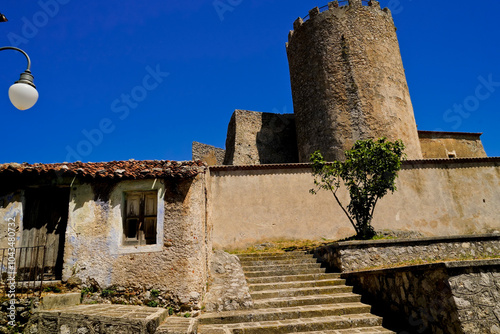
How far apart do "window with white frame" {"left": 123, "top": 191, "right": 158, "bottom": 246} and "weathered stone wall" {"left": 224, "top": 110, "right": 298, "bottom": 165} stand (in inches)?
459

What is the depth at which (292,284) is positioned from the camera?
7.43 meters

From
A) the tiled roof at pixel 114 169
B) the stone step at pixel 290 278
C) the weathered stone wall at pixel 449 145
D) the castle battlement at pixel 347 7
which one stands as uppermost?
the castle battlement at pixel 347 7

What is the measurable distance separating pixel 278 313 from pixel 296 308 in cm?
49

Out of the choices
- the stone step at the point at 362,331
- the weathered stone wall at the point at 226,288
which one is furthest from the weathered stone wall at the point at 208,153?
the stone step at the point at 362,331

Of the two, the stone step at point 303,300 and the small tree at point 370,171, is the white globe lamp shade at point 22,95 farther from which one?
the small tree at point 370,171

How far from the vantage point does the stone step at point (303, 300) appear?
21.4ft

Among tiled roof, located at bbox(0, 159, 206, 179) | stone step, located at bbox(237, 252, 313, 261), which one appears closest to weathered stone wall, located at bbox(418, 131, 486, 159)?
stone step, located at bbox(237, 252, 313, 261)

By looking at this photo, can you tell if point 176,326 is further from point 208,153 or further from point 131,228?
point 208,153

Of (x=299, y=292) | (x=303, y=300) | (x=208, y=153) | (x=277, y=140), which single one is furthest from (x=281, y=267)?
(x=208, y=153)

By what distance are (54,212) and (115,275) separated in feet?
6.49

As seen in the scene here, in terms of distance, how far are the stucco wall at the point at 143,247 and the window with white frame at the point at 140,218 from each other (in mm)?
178

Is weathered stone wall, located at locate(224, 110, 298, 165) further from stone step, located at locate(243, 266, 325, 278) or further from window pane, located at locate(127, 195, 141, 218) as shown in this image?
window pane, located at locate(127, 195, 141, 218)

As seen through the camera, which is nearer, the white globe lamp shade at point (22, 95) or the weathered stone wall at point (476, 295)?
the white globe lamp shade at point (22, 95)

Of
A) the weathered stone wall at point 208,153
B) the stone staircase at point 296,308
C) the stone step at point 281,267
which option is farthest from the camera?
the weathered stone wall at point 208,153
